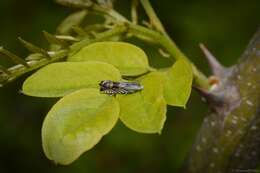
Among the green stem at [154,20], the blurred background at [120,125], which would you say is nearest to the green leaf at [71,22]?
the green stem at [154,20]

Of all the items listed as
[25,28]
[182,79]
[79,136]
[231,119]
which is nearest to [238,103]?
[231,119]

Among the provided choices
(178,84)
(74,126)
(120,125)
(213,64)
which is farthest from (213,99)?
(120,125)

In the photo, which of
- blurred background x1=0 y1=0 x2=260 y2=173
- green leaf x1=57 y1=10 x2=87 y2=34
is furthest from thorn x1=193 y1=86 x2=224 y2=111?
blurred background x1=0 y1=0 x2=260 y2=173

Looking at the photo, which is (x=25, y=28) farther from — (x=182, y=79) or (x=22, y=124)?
(x=182, y=79)

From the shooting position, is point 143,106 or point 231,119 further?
point 231,119

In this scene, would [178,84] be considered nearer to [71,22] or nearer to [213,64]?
[213,64]
